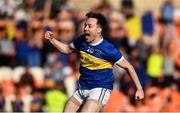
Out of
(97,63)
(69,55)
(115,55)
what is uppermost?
(115,55)

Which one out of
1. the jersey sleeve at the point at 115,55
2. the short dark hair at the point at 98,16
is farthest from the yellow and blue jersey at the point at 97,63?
the short dark hair at the point at 98,16

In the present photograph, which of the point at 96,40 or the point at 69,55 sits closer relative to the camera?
the point at 96,40

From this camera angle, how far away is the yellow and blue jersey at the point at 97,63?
1016 centimetres

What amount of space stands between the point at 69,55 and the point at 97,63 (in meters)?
6.19

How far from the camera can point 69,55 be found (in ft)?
53.7

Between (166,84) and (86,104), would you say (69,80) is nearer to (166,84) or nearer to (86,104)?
(166,84)

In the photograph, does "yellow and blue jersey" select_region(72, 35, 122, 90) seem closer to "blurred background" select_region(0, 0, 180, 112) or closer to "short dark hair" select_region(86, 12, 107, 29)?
"short dark hair" select_region(86, 12, 107, 29)

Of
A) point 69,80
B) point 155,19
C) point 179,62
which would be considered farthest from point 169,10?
point 69,80

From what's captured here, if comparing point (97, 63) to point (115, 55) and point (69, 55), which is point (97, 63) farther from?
point (69, 55)

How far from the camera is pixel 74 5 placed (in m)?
18.1

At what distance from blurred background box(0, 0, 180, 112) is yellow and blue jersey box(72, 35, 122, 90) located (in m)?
4.73

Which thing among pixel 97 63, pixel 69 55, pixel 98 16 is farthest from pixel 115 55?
pixel 69 55

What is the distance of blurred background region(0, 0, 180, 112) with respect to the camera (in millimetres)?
15195

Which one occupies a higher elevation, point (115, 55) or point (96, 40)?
point (96, 40)
